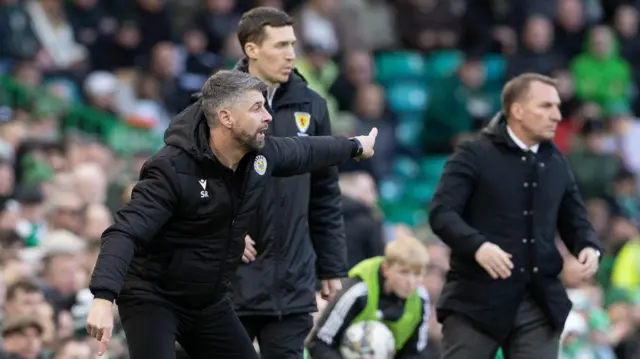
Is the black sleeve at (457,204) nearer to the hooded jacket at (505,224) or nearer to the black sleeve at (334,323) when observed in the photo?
the hooded jacket at (505,224)

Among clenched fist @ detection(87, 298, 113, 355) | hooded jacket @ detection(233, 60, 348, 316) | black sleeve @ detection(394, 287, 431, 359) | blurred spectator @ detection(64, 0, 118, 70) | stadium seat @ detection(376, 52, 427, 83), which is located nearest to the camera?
clenched fist @ detection(87, 298, 113, 355)

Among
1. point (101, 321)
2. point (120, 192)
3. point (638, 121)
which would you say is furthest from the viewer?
point (638, 121)

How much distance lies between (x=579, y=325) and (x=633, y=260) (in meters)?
2.85

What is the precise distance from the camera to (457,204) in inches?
363

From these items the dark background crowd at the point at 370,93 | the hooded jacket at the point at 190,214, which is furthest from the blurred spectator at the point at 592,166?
the hooded jacket at the point at 190,214

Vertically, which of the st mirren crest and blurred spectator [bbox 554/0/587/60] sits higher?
the st mirren crest

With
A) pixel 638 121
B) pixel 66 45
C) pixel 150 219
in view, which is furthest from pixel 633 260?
pixel 150 219

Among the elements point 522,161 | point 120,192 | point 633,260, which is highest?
point 522,161

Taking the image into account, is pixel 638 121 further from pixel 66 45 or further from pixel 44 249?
pixel 44 249

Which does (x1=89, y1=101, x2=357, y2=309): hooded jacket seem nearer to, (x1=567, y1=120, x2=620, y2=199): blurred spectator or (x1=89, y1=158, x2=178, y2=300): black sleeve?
(x1=89, y1=158, x2=178, y2=300): black sleeve

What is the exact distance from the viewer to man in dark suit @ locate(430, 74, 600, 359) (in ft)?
30.3

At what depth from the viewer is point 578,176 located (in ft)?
57.2

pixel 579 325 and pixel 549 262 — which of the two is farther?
pixel 579 325

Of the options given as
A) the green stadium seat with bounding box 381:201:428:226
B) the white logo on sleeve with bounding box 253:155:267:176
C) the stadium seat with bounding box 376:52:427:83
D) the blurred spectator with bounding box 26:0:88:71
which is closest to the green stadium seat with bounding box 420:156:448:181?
the green stadium seat with bounding box 381:201:428:226
